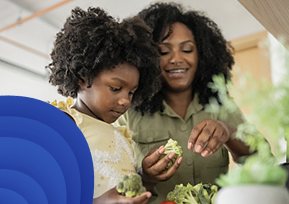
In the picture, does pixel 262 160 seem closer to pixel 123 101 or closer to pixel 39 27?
pixel 123 101

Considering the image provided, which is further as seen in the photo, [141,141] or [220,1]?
[220,1]

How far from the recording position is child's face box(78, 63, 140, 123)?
2.98 feet

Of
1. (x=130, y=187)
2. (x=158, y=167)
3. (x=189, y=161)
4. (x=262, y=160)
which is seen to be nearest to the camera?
(x=262, y=160)

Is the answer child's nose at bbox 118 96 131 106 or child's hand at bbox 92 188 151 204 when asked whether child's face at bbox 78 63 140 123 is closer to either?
child's nose at bbox 118 96 131 106

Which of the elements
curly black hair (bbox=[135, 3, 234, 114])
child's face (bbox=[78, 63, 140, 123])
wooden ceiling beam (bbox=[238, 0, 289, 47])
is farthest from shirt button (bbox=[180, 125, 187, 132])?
wooden ceiling beam (bbox=[238, 0, 289, 47])

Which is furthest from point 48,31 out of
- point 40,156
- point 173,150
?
point 40,156

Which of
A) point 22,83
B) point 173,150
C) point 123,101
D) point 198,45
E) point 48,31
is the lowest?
point 173,150

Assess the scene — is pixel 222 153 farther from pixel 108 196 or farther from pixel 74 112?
pixel 108 196

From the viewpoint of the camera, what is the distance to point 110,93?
2.97 ft

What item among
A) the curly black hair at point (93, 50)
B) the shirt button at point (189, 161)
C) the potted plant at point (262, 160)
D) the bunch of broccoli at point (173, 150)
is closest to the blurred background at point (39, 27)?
the curly black hair at point (93, 50)

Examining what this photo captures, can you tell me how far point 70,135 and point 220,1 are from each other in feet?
10.2

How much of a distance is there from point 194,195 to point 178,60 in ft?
1.90

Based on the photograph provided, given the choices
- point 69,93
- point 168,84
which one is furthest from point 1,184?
point 168,84

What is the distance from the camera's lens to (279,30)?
2.02 feet
